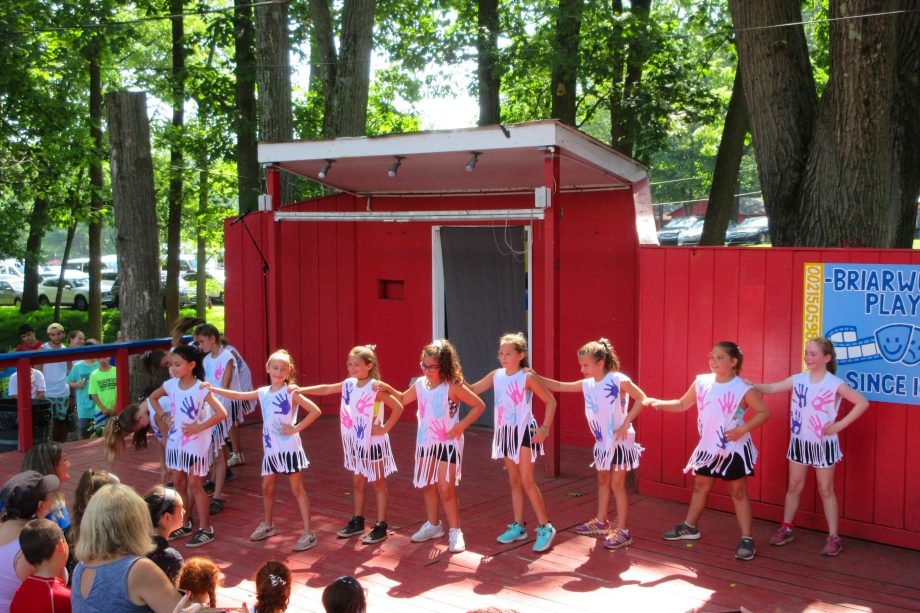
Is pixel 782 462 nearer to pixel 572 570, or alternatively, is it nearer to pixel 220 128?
pixel 572 570

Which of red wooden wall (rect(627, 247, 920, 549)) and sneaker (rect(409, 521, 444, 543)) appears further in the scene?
sneaker (rect(409, 521, 444, 543))

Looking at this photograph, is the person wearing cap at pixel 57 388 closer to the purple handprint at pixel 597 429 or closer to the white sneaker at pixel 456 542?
the white sneaker at pixel 456 542

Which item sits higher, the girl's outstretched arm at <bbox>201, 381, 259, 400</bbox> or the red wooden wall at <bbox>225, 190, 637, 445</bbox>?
the red wooden wall at <bbox>225, 190, 637, 445</bbox>

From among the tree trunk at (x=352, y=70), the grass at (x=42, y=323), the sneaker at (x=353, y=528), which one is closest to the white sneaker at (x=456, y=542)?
the sneaker at (x=353, y=528)

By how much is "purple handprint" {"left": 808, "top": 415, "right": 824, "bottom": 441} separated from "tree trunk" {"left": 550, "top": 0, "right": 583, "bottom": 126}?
8.84m

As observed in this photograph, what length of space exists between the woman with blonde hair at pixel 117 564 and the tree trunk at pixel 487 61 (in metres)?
12.4

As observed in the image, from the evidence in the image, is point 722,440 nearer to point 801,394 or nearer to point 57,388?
point 801,394

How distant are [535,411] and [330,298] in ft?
9.94

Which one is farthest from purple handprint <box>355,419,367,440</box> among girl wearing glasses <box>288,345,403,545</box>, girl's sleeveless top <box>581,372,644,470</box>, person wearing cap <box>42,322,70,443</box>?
person wearing cap <box>42,322,70,443</box>

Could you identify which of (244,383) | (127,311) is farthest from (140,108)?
(244,383)

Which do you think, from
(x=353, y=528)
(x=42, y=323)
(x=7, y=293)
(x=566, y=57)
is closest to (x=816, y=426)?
(x=353, y=528)

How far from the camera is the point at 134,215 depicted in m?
10.4

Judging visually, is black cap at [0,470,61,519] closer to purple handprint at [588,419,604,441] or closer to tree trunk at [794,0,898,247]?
purple handprint at [588,419,604,441]

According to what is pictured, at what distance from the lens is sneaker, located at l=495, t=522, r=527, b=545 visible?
6.55 m
